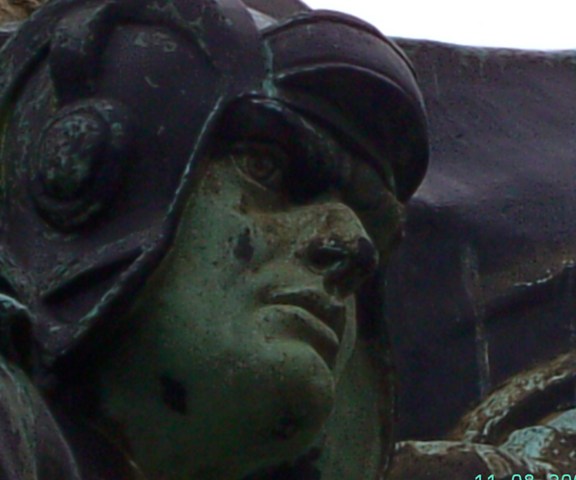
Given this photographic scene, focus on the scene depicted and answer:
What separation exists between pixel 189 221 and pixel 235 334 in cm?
11

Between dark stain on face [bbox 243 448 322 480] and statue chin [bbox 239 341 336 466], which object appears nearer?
statue chin [bbox 239 341 336 466]

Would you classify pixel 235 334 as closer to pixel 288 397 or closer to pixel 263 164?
pixel 288 397

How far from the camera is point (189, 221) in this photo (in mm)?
2236

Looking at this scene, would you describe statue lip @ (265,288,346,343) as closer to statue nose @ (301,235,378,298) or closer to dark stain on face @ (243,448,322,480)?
statue nose @ (301,235,378,298)

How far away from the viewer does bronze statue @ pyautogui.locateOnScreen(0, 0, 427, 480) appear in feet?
7.20

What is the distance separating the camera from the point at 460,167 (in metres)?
2.99

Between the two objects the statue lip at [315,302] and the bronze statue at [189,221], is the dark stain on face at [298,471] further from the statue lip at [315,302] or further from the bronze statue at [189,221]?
the statue lip at [315,302]

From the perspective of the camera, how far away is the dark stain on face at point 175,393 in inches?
86.8

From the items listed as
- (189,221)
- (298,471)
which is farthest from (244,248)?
(298,471)

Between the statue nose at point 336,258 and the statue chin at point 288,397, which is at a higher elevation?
the statue nose at point 336,258

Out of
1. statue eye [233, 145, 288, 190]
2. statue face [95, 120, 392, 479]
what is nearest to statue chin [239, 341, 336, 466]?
statue face [95, 120, 392, 479]

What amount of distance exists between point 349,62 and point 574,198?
2.48 feet

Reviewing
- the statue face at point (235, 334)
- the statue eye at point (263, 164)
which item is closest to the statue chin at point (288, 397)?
the statue face at point (235, 334)

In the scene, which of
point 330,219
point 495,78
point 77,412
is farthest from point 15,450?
point 495,78
